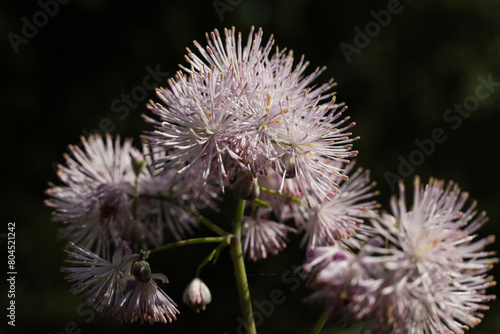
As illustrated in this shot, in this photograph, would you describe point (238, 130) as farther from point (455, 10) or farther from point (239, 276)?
point (455, 10)

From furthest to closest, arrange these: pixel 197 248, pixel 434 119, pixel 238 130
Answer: pixel 434 119, pixel 197 248, pixel 238 130

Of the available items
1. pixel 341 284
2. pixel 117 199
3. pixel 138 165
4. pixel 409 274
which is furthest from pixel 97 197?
pixel 409 274

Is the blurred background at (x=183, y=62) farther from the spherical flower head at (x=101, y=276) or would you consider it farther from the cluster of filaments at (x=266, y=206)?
the spherical flower head at (x=101, y=276)

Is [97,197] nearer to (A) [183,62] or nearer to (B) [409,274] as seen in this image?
(B) [409,274]

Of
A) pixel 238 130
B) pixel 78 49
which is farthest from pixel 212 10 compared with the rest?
pixel 238 130

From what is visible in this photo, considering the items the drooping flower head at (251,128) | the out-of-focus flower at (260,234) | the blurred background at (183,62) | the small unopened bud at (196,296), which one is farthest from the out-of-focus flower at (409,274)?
the blurred background at (183,62)
